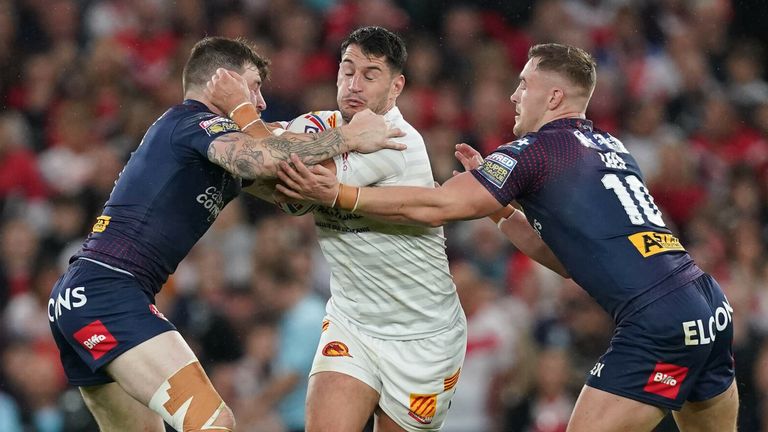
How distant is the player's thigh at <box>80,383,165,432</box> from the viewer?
6.60 m

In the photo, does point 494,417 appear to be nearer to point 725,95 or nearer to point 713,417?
point 713,417

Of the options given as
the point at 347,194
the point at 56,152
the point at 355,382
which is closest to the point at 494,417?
the point at 355,382

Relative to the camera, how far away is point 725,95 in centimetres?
1355

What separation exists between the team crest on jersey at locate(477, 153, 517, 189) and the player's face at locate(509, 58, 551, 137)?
1.62ft

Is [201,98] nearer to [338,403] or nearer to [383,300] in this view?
[383,300]

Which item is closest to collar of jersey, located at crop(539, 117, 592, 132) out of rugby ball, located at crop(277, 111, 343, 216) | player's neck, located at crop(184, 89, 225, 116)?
rugby ball, located at crop(277, 111, 343, 216)

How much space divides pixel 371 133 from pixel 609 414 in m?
1.99

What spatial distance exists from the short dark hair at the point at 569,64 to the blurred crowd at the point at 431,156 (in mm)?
3755

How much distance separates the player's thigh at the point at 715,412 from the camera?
6.41 m

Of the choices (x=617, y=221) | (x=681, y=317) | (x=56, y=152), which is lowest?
(x=56, y=152)

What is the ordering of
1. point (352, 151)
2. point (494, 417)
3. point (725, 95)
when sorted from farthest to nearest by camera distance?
1. point (725, 95)
2. point (494, 417)
3. point (352, 151)

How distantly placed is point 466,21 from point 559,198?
25.2 ft

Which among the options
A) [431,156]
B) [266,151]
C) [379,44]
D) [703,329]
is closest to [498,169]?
[379,44]

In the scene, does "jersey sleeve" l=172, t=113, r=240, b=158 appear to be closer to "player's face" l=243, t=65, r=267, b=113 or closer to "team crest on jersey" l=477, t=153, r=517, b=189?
"player's face" l=243, t=65, r=267, b=113
